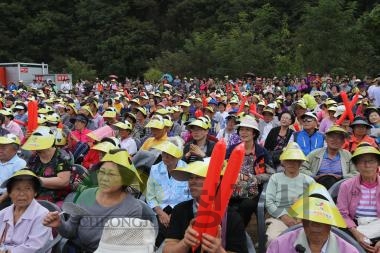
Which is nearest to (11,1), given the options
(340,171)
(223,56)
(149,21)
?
(149,21)

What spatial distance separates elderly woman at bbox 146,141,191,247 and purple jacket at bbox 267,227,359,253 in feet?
5.85

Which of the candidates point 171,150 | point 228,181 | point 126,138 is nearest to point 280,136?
point 126,138

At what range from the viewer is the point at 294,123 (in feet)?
25.1

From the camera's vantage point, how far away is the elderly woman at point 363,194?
4184 mm

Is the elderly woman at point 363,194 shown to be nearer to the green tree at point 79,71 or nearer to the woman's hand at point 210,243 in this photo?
the woman's hand at point 210,243

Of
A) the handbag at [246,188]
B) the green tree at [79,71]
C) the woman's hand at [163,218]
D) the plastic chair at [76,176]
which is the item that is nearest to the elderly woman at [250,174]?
the handbag at [246,188]

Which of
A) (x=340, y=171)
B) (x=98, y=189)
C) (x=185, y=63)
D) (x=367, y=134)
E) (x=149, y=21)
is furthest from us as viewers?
(x=149, y=21)

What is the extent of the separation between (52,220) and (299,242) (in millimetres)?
1719

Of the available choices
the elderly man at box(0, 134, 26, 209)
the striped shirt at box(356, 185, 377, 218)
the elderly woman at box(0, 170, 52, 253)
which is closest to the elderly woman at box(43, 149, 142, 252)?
the elderly woman at box(0, 170, 52, 253)

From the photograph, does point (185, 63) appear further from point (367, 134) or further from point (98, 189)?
point (98, 189)

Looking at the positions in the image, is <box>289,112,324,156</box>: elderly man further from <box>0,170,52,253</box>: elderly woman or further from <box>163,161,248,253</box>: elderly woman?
<box>0,170,52,253</box>: elderly woman

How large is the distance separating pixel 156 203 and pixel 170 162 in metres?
0.43

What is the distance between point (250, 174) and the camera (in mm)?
5273

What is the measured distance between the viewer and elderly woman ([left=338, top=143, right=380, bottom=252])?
4184 mm
